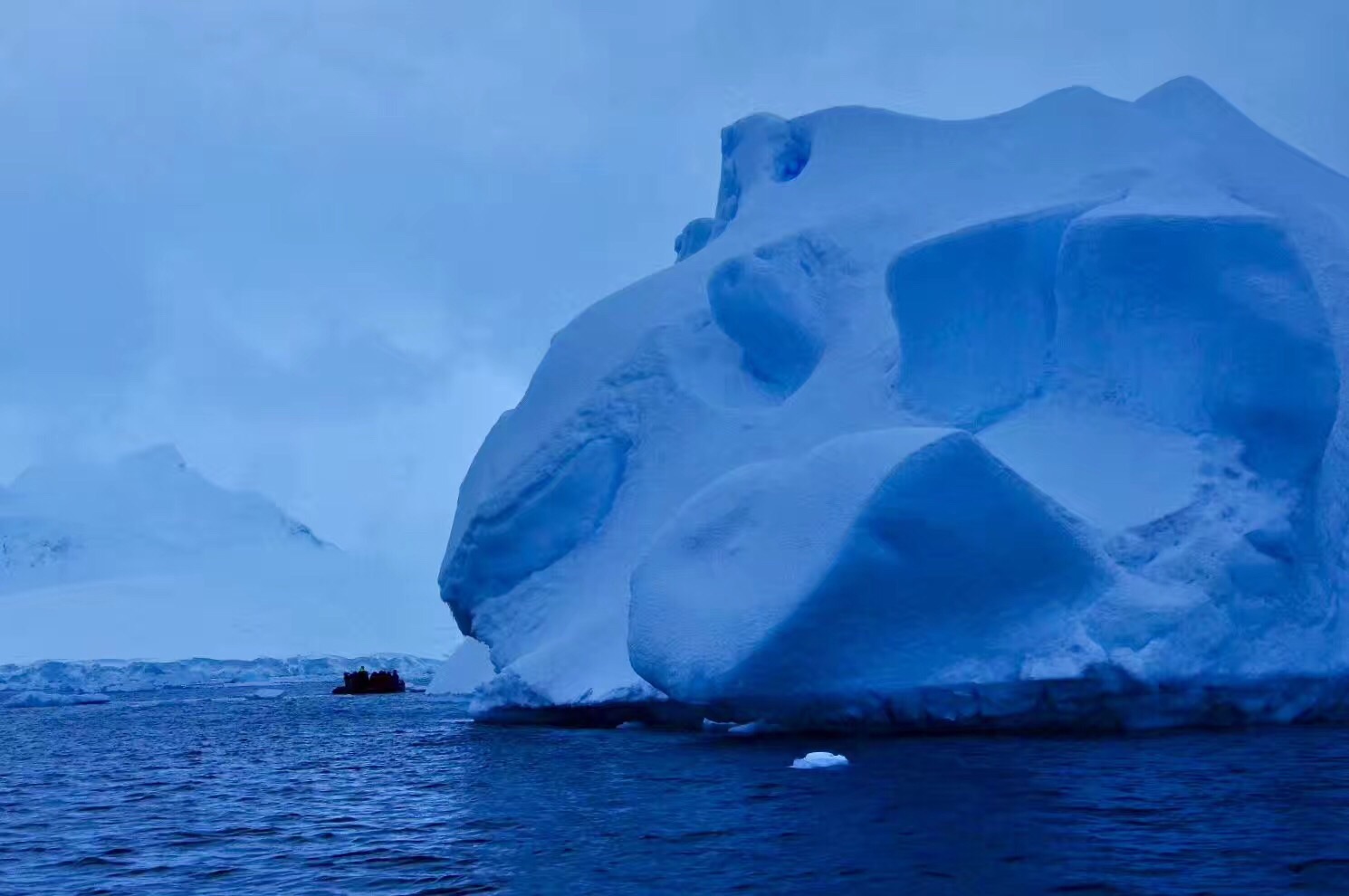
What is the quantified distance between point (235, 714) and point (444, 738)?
13.1 m

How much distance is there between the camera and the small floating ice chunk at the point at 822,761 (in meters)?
10.6

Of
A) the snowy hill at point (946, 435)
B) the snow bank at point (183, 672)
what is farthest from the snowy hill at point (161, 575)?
the snowy hill at point (946, 435)

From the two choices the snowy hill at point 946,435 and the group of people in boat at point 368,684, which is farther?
the group of people in boat at point 368,684

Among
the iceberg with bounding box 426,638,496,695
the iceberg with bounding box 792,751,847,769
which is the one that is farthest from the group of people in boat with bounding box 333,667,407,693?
the iceberg with bounding box 792,751,847,769

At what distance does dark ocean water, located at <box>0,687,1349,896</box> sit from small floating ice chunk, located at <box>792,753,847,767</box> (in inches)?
6.7

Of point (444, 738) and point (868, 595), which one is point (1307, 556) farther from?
point (444, 738)

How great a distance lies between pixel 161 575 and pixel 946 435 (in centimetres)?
6974

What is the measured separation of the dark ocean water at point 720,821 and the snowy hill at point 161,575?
50472mm

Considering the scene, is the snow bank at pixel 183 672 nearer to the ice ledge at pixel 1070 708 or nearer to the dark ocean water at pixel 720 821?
the dark ocean water at pixel 720 821

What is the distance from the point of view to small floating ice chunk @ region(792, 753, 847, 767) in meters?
10.6

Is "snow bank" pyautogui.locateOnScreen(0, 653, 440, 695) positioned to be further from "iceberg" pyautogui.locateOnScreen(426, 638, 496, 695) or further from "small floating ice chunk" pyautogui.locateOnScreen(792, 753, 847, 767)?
"small floating ice chunk" pyautogui.locateOnScreen(792, 753, 847, 767)

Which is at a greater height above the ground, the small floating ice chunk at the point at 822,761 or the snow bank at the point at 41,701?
the snow bank at the point at 41,701

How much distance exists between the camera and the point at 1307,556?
13312 millimetres

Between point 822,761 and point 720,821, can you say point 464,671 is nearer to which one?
point 822,761
